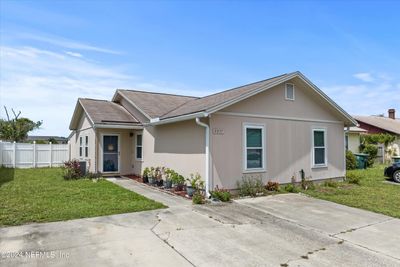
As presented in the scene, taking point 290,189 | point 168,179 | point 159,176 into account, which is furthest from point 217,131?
point 159,176

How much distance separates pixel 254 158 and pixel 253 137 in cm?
74

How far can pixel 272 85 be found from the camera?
10.6 m

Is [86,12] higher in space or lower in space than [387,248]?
higher

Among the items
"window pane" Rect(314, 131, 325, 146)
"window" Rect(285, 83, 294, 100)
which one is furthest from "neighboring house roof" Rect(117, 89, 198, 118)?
"window pane" Rect(314, 131, 325, 146)

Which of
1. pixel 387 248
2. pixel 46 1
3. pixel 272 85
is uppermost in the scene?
pixel 46 1

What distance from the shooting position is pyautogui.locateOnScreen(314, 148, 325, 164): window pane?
12464mm

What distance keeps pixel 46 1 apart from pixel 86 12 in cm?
134

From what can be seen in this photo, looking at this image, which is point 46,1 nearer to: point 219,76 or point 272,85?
point 272,85

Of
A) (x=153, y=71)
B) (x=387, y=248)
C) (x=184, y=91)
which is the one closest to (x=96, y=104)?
(x=153, y=71)

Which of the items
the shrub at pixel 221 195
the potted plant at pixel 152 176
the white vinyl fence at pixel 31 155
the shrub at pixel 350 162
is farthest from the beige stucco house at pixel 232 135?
the white vinyl fence at pixel 31 155

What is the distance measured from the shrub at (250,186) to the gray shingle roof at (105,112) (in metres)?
7.12

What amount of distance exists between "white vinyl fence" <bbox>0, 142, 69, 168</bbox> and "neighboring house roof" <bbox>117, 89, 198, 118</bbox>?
8265 millimetres

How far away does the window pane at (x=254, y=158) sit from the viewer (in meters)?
10.4

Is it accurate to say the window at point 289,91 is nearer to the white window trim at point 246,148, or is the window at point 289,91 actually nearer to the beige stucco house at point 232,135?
the beige stucco house at point 232,135
